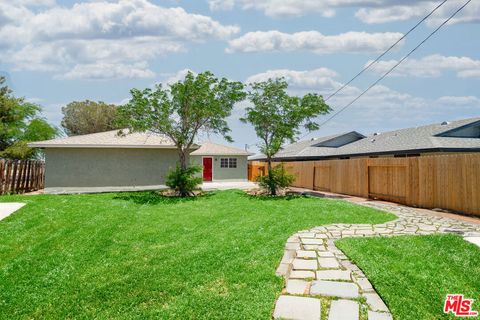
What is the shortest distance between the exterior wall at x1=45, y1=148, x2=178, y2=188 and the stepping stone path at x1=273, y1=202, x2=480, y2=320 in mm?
12660

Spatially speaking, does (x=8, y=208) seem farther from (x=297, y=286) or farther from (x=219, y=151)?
(x=219, y=151)

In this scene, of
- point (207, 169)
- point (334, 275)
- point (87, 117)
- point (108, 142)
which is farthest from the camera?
point (87, 117)

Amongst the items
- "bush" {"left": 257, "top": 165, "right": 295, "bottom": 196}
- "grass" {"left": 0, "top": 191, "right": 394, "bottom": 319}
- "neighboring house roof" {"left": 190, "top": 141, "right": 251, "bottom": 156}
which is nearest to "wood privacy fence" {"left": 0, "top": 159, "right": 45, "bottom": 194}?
"grass" {"left": 0, "top": 191, "right": 394, "bottom": 319}

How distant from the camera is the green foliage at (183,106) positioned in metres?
15.2

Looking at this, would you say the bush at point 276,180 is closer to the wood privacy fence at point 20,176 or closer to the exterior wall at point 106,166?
the exterior wall at point 106,166

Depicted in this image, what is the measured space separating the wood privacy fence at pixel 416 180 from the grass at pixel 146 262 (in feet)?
7.86

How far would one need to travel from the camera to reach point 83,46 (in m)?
13.7

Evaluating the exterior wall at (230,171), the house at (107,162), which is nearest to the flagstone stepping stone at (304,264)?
the house at (107,162)

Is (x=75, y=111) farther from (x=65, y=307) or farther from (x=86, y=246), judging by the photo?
(x=65, y=307)

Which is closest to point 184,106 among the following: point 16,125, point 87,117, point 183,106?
point 183,106

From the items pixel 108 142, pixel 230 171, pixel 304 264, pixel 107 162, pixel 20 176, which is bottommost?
pixel 304 264

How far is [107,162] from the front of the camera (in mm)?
18156

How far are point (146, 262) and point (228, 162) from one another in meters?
23.8

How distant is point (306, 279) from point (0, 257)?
5275 mm
